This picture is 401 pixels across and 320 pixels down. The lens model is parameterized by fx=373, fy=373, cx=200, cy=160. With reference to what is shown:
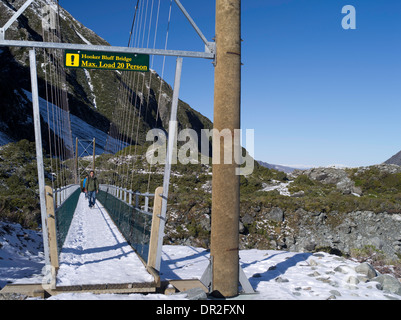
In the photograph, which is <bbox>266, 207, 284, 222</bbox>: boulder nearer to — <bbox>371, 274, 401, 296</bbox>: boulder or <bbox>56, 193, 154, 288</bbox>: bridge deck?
<bbox>56, 193, 154, 288</bbox>: bridge deck

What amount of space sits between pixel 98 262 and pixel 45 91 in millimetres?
76090

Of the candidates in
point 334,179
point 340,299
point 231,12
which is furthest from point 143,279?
point 334,179

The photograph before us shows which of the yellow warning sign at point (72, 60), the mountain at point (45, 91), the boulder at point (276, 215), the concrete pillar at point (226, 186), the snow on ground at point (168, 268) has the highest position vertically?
the mountain at point (45, 91)

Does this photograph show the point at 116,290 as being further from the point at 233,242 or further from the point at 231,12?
the point at 231,12

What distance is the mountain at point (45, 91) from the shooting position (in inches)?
1548

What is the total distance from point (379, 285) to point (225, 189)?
2.87 metres

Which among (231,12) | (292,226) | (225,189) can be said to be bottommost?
(292,226)

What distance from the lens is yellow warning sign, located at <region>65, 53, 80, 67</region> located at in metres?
5.36

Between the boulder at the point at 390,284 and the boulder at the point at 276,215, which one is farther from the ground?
the boulder at the point at 276,215

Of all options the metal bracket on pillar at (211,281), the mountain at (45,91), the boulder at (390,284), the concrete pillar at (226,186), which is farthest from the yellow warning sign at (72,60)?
the mountain at (45,91)

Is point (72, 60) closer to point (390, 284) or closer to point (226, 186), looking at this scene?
point (226, 186)

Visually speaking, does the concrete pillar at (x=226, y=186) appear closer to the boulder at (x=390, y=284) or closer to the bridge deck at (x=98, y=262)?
the bridge deck at (x=98, y=262)

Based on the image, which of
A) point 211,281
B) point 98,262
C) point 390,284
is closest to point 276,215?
point 390,284

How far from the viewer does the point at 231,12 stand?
528cm
